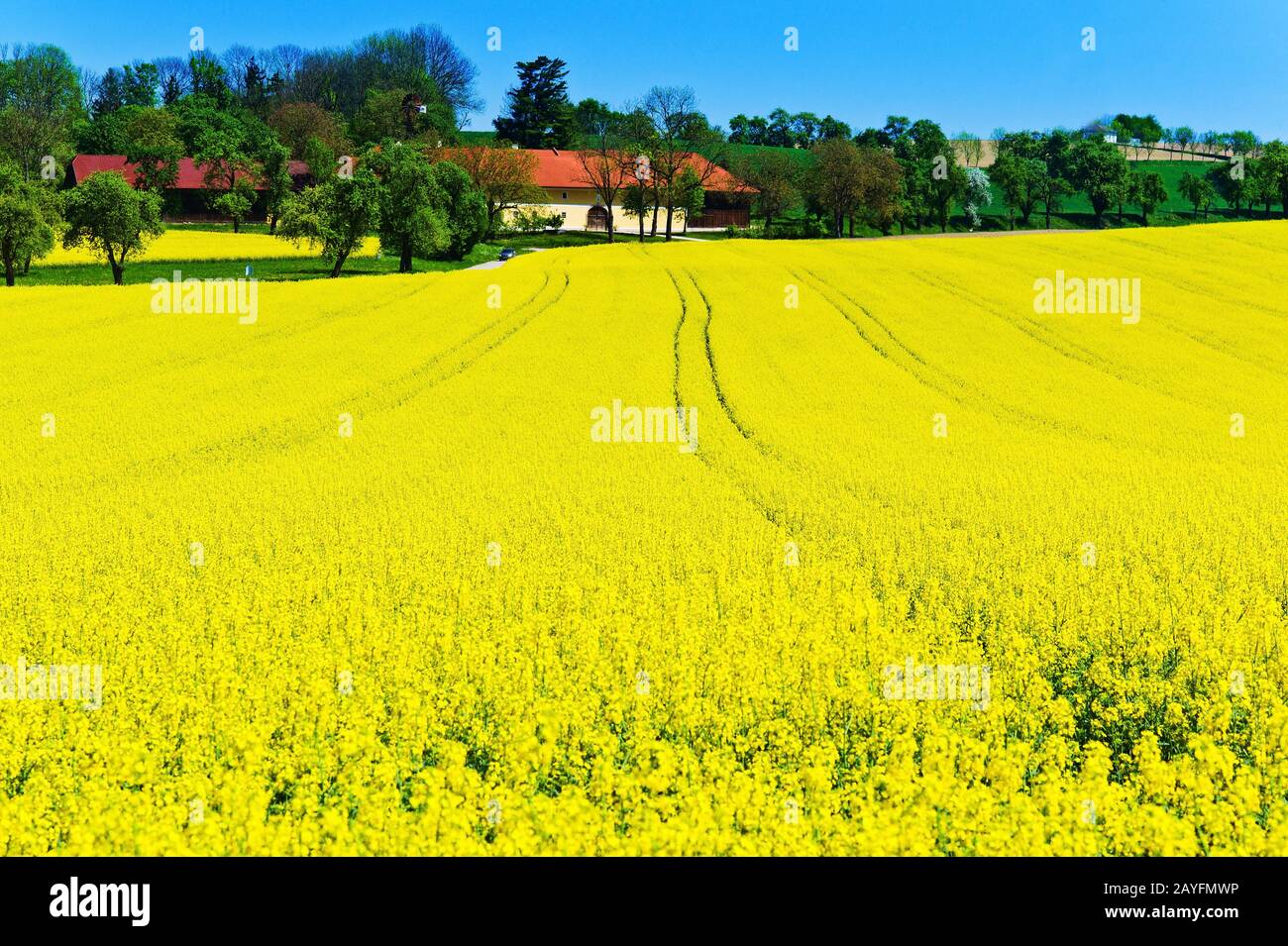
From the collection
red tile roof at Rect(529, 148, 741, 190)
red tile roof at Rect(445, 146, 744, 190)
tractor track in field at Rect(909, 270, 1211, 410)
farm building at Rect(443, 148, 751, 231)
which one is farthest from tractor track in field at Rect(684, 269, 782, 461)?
farm building at Rect(443, 148, 751, 231)

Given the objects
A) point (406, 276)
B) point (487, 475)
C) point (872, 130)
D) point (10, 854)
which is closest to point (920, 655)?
point (10, 854)

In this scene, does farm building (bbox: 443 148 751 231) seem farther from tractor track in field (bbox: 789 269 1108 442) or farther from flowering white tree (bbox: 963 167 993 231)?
tractor track in field (bbox: 789 269 1108 442)

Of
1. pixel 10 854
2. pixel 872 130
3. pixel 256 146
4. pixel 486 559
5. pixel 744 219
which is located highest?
pixel 872 130

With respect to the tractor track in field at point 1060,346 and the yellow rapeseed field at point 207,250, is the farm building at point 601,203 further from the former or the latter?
the tractor track in field at point 1060,346

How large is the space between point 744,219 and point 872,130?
130ft

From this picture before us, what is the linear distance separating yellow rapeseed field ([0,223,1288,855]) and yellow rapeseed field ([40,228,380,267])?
4405cm

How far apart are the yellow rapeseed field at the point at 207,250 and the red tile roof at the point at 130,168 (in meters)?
22.1

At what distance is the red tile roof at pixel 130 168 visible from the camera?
108m

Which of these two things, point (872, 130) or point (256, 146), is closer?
point (256, 146)

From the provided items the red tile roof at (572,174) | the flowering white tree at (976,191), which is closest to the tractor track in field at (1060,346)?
the red tile roof at (572,174)

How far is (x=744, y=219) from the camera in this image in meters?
118

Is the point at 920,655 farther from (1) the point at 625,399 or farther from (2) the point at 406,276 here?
(2) the point at 406,276

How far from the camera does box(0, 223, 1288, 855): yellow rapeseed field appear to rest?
8.43 m

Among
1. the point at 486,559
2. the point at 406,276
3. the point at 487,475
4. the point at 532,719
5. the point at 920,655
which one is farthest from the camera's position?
the point at 406,276
